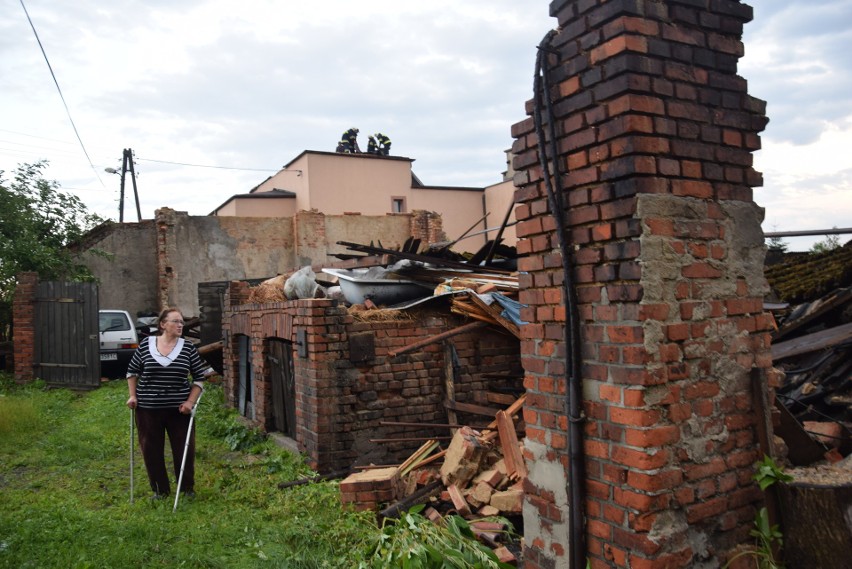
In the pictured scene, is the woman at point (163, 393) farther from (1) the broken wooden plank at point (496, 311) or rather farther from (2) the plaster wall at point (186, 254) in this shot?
(2) the plaster wall at point (186, 254)

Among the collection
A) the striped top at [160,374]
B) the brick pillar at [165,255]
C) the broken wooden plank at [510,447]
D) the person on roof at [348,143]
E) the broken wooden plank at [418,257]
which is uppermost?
the person on roof at [348,143]

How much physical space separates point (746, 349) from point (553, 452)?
39.9 inches

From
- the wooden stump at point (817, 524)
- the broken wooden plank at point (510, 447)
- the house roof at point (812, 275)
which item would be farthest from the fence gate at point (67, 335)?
the wooden stump at point (817, 524)

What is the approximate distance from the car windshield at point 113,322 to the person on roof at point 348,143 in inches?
553

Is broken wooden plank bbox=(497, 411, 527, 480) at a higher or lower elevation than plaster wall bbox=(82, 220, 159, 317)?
lower

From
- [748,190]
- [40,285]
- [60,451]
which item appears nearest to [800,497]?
[748,190]

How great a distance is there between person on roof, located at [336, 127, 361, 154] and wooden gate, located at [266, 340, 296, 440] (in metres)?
19.5

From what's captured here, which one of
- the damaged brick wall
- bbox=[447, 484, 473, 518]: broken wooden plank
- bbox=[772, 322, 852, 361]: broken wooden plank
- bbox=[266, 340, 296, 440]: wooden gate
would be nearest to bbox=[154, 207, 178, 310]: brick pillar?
bbox=[266, 340, 296, 440]: wooden gate

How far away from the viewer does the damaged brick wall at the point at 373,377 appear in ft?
22.4

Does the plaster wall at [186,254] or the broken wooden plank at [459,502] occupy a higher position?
the plaster wall at [186,254]

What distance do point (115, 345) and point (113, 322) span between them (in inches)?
30.3

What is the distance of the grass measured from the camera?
4.21 meters

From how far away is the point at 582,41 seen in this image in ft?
9.49

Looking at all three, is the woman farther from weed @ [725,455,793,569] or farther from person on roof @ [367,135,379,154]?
person on roof @ [367,135,379,154]
